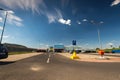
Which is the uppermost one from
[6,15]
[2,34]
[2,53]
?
[6,15]

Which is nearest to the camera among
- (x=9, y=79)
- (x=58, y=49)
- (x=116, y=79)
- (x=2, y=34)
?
(x=9, y=79)

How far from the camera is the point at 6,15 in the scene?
2655cm

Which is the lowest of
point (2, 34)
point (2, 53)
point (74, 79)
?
point (74, 79)

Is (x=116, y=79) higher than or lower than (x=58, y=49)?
lower

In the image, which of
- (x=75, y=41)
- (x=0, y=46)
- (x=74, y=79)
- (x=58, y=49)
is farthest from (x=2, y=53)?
(x=58, y=49)

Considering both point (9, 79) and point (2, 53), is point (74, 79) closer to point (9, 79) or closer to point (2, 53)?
point (9, 79)

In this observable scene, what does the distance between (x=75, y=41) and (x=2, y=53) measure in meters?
64.4

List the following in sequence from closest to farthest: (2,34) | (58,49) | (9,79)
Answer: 1. (9,79)
2. (2,34)
3. (58,49)

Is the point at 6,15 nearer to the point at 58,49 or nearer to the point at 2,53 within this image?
the point at 2,53

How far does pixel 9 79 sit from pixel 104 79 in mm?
4429

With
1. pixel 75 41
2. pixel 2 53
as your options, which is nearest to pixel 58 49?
pixel 75 41

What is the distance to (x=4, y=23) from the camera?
25734 mm

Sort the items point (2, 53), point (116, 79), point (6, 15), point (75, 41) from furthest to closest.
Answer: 1. point (75, 41)
2. point (6, 15)
3. point (2, 53)
4. point (116, 79)

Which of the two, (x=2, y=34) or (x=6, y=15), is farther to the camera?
(x=6, y=15)
